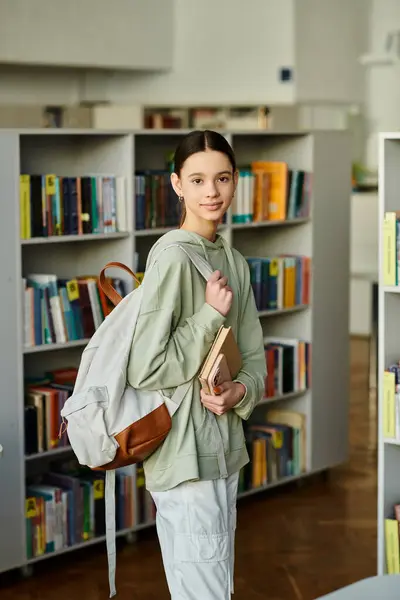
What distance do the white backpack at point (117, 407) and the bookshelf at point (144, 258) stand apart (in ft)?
5.59

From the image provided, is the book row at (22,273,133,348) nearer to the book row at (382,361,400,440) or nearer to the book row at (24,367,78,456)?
the book row at (24,367,78,456)

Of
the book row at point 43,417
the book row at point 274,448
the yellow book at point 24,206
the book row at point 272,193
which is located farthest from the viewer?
the book row at point 274,448

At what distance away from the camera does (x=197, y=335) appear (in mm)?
2498

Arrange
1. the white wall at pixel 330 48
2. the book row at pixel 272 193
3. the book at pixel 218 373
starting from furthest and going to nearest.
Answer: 1. the white wall at pixel 330 48
2. the book row at pixel 272 193
3. the book at pixel 218 373

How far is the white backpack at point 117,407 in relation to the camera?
2.52 meters

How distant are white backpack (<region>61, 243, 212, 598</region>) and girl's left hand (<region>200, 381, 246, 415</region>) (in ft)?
0.21

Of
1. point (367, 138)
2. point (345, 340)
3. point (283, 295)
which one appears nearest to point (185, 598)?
point (283, 295)

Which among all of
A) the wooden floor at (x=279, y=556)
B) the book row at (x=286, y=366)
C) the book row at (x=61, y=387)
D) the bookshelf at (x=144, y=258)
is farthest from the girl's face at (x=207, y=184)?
the book row at (x=286, y=366)

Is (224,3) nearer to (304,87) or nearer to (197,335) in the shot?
(304,87)

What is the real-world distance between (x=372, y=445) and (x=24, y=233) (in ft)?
10.0

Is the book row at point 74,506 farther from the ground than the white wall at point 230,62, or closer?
closer

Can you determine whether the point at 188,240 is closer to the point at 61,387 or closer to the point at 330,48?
the point at 61,387

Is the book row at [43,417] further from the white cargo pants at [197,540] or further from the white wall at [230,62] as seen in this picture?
the white wall at [230,62]

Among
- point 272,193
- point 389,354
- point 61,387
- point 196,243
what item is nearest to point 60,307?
point 61,387
